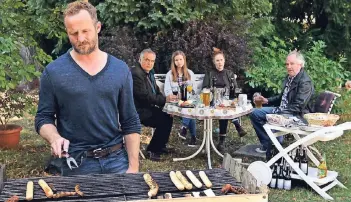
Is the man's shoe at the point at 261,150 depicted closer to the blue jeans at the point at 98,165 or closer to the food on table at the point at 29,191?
the blue jeans at the point at 98,165

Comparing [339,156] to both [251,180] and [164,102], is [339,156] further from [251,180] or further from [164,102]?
[251,180]

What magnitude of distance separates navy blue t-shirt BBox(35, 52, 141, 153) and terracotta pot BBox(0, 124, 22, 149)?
15.1 feet

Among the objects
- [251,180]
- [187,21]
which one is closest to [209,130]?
[187,21]

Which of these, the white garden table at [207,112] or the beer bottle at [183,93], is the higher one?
the beer bottle at [183,93]

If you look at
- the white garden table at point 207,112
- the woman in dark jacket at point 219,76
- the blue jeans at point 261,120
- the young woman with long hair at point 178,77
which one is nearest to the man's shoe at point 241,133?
the woman in dark jacket at point 219,76

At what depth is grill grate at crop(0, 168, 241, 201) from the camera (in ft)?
7.45

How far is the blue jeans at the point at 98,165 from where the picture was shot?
2686mm

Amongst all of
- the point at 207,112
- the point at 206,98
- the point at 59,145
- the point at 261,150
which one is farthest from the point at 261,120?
the point at 59,145

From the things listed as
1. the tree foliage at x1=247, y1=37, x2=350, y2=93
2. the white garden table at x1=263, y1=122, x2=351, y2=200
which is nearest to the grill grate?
the white garden table at x1=263, y1=122, x2=351, y2=200

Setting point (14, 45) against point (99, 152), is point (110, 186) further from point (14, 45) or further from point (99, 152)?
point (14, 45)

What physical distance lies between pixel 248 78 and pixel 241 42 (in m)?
0.78

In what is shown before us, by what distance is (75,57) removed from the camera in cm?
265

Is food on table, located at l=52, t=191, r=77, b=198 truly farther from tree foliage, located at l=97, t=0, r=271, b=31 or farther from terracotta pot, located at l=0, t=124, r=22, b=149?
tree foliage, located at l=97, t=0, r=271, b=31

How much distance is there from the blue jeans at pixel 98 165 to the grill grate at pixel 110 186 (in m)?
0.18
